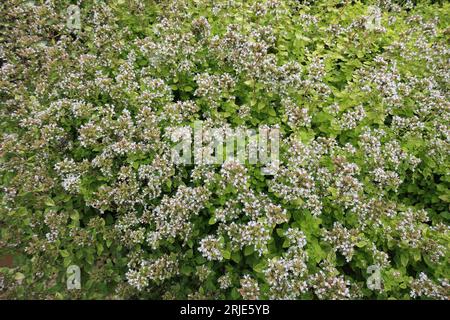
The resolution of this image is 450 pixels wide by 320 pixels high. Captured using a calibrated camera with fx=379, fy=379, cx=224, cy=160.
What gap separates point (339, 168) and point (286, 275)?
97cm

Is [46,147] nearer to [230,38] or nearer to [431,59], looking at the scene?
[230,38]

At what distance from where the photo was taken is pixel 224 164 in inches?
115

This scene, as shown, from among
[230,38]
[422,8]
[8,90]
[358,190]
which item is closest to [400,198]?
[358,190]

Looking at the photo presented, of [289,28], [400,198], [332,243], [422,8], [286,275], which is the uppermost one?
[422,8]

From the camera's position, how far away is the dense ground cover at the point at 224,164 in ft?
9.62

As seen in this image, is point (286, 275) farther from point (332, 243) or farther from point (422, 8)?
point (422, 8)

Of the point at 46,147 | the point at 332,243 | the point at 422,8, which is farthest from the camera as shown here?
the point at 422,8

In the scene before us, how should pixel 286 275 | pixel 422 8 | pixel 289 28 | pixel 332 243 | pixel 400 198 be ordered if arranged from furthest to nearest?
pixel 422 8 → pixel 289 28 → pixel 400 198 → pixel 332 243 → pixel 286 275

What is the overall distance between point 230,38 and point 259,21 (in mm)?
630

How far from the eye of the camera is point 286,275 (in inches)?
105

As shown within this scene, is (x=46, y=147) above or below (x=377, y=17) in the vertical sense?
below

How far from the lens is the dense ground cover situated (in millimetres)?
2932
